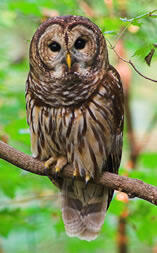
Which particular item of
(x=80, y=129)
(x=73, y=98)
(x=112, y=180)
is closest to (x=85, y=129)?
(x=80, y=129)

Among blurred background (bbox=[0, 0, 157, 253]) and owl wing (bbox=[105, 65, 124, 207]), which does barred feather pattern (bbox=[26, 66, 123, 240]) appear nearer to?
owl wing (bbox=[105, 65, 124, 207])

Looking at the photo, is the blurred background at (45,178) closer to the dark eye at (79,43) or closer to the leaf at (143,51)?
the leaf at (143,51)

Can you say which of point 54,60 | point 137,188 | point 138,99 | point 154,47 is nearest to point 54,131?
point 54,60

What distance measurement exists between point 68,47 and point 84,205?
4.71 ft

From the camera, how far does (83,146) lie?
3.41 metres

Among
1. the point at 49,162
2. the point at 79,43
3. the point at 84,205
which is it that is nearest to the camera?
the point at 79,43

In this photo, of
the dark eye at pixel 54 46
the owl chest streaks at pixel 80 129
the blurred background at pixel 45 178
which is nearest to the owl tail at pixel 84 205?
the blurred background at pixel 45 178

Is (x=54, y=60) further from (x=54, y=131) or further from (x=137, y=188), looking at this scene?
(x=137, y=188)

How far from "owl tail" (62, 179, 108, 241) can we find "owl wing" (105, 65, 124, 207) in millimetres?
185

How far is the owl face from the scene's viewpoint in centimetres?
315

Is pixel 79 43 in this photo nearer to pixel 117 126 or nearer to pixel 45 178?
pixel 117 126

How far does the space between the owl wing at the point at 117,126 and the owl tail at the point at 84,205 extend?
0.61ft

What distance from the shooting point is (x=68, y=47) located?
10.2ft

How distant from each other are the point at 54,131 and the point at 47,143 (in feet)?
0.51
